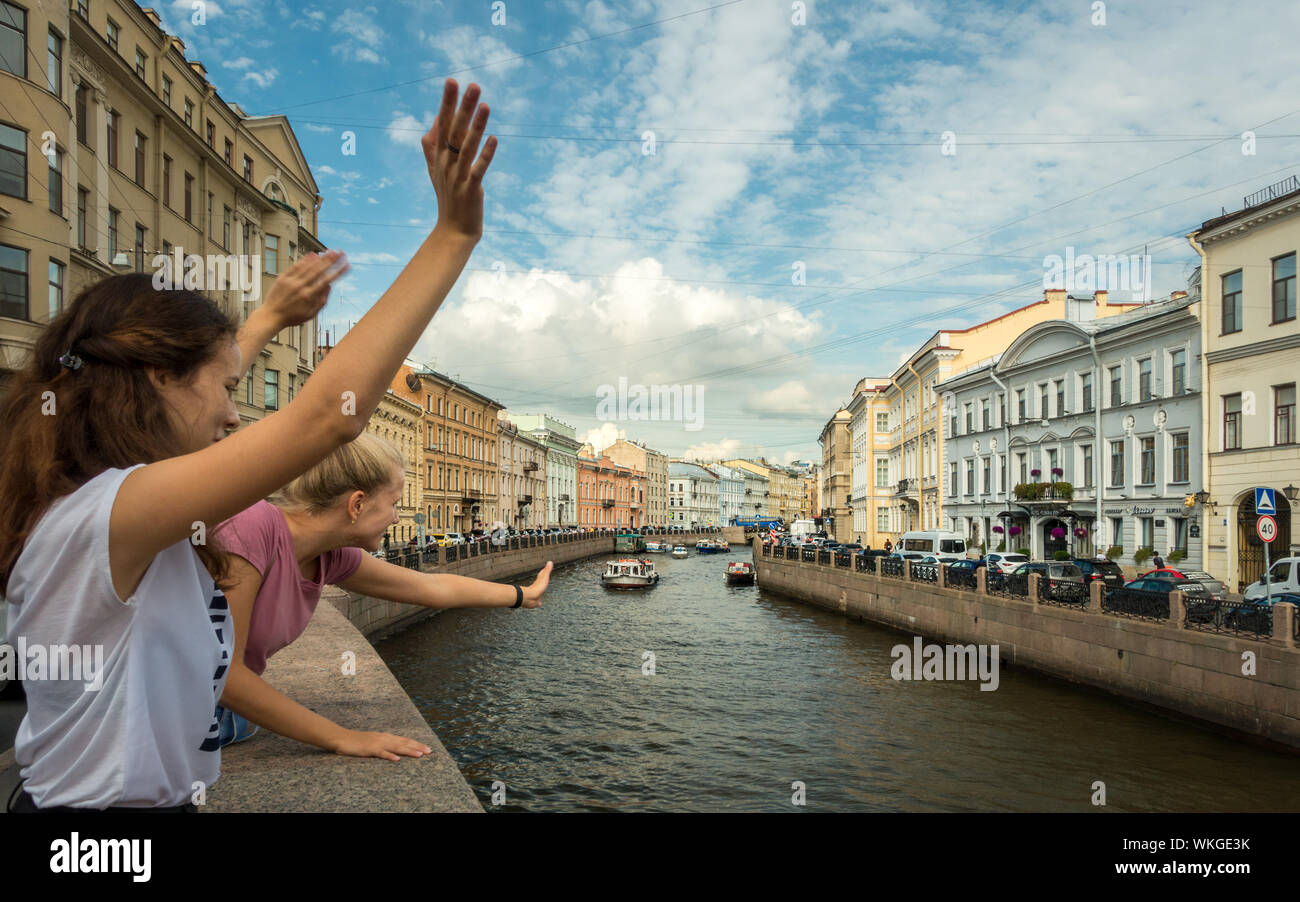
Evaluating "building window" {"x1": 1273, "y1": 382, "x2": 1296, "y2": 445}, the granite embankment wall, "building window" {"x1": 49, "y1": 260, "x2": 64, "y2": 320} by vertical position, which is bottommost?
the granite embankment wall

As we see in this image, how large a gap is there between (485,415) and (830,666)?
177ft

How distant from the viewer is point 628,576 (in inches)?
1679

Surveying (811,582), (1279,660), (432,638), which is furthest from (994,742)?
(811,582)

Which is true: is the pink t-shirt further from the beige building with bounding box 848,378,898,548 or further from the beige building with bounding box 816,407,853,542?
the beige building with bounding box 816,407,853,542

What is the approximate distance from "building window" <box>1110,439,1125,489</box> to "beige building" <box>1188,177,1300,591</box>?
4.81m

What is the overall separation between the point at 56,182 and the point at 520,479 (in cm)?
6425

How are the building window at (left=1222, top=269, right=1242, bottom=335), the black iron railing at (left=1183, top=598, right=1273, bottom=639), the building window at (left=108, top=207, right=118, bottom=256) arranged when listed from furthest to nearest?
the building window at (left=1222, top=269, right=1242, bottom=335)
the building window at (left=108, top=207, right=118, bottom=256)
the black iron railing at (left=1183, top=598, right=1273, bottom=639)

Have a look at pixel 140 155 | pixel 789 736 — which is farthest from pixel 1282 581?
pixel 140 155

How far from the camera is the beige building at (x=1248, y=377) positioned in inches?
869

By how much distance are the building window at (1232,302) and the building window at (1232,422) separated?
6.19 feet

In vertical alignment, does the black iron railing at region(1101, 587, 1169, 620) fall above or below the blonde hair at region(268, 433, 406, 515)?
below

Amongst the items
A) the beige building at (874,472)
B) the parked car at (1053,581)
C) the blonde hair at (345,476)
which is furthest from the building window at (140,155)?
the beige building at (874,472)

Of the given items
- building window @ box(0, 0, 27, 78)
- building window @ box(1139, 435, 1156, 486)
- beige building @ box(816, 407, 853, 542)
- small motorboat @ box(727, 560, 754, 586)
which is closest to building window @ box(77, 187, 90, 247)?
building window @ box(0, 0, 27, 78)

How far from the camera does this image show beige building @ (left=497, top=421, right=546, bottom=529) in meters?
76.6
